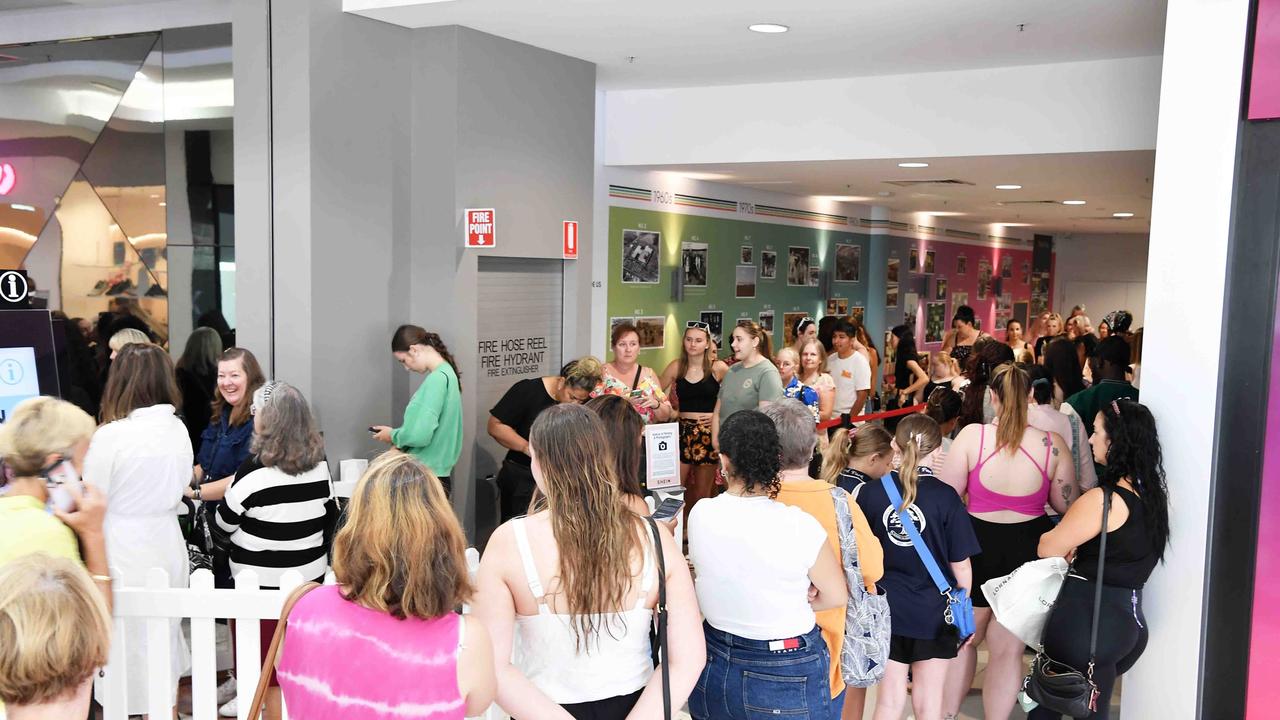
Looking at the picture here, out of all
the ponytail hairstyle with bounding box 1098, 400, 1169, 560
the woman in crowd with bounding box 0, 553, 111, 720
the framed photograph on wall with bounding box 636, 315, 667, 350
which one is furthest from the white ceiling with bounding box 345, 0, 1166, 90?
the woman in crowd with bounding box 0, 553, 111, 720

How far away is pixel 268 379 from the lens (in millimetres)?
5402

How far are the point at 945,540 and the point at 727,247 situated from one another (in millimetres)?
6397

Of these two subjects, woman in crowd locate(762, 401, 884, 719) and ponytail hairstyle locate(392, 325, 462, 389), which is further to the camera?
ponytail hairstyle locate(392, 325, 462, 389)

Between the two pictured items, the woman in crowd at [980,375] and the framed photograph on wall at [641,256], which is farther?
the framed photograph on wall at [641,256]

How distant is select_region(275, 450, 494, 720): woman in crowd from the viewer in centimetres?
201

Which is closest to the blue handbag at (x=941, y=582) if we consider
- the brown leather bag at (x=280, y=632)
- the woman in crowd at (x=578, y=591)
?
the woman in crowd at (x=578, y=591)

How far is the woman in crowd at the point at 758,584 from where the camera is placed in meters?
2.66

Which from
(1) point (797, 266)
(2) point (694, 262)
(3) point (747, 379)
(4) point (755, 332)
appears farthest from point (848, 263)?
(3) point (747, 379)

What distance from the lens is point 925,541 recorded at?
3.46m

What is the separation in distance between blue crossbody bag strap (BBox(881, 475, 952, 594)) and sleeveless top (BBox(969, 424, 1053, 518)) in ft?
2.59

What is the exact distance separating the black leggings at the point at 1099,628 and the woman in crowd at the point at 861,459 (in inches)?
29.0

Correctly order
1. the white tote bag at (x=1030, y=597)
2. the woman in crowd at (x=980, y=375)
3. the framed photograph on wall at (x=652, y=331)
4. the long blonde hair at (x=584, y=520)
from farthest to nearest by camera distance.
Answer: the framed photograph on wall at (x=652, y=331) < the woman in crowd at (x=980, y=375) < the white tote bag at (x=1030, y=597) < the long blonde hair at (x=584, y=520)

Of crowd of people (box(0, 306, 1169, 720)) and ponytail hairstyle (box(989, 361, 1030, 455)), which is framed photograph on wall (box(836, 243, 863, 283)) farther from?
ponytail hairstyle (box(989, 361, 1030, 455))

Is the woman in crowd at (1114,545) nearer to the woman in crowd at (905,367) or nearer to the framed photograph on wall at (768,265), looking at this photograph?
the woman in crowd at (905,367)
